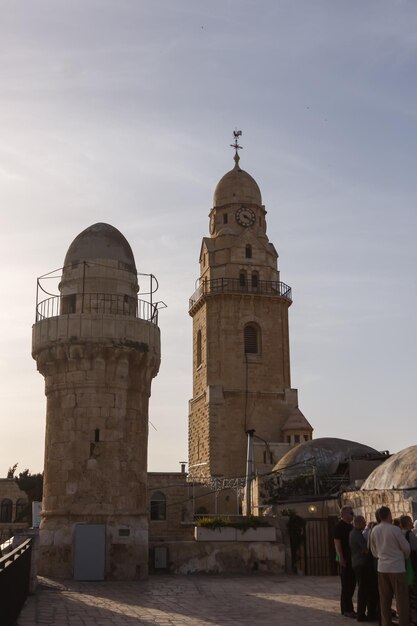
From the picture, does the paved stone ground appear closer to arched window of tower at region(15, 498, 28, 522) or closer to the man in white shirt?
the man in white shirt

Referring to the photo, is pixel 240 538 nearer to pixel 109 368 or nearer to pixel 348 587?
pixel 109 368

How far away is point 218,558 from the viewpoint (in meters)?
17.8

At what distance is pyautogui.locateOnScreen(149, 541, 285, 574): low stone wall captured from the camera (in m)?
17.7

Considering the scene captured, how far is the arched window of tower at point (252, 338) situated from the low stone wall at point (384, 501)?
28.0m

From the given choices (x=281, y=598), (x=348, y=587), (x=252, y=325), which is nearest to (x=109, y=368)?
(x=281, y=598)

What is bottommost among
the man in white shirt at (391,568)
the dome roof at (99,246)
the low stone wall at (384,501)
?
the man in white shirt at (391,568)

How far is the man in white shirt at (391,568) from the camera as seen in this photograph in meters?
8.62

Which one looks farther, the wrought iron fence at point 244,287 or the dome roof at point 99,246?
the wrought iron fence at point 244,287

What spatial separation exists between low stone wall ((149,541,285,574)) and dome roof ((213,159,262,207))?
32982 mm

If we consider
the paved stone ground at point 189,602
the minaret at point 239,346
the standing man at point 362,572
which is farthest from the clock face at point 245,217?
the standing man at point 362,572

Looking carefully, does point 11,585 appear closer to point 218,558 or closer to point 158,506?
point 218,558

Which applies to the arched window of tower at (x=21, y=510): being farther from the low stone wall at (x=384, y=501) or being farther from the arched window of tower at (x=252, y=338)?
the low stone wall at (x=384, y=501)

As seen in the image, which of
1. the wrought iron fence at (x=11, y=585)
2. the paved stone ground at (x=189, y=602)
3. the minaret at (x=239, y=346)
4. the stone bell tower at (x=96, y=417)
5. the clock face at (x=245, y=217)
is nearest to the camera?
the wrought iron fence at (x=11, y=585)

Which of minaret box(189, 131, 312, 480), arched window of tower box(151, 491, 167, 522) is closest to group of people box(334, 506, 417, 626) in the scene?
arched window of tower box(151, 491, 167, 522)
